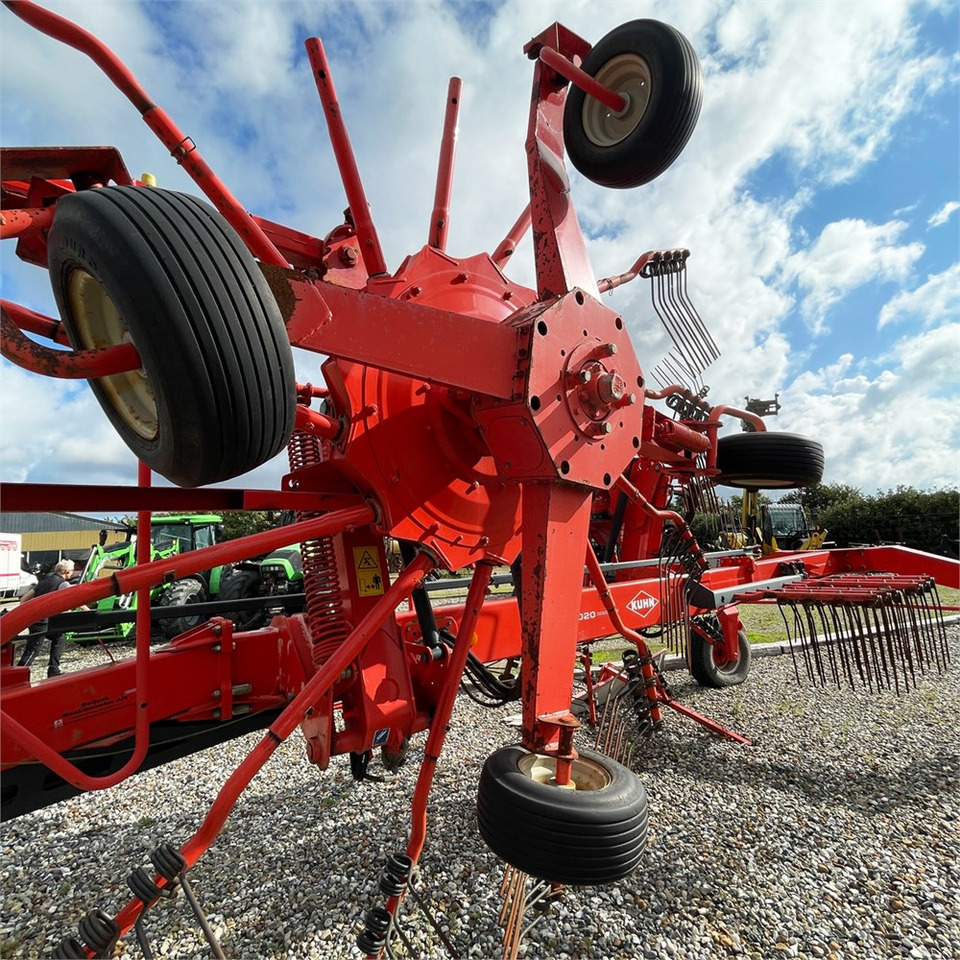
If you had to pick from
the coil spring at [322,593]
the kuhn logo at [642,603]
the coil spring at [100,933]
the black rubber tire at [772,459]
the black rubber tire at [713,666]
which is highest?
the black rubber tire at [772,459]

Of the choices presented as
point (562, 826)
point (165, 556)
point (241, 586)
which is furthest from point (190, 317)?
point (165, 556)

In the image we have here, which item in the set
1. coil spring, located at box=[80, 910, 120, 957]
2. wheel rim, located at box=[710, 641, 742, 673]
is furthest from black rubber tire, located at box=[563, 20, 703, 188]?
wheel rim, located at box=[710, 641, 742, 673]

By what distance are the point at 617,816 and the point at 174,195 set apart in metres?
1.99

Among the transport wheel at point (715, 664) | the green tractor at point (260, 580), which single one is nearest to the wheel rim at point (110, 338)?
the transport wheel at point (715, 664)

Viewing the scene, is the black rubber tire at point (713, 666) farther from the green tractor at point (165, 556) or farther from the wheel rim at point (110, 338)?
the green tractor at point (165, 556)

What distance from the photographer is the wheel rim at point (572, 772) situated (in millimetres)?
1817

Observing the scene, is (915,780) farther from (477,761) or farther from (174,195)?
(174,195)

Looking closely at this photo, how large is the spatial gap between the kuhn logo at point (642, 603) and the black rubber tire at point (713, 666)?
156cm

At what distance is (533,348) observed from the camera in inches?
76.7

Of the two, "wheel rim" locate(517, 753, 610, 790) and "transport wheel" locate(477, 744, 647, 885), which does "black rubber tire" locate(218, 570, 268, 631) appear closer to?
"wheel rim" locate(517, 753, 610, 790)

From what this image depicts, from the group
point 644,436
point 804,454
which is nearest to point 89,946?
point 644,436

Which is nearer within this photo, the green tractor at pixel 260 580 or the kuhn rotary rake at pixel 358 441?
the kuhn rotary rake at pixel 358 441

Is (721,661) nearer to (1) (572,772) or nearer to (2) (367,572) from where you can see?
(1) (572,772)

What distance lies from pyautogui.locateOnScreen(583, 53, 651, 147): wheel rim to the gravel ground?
135 inches
